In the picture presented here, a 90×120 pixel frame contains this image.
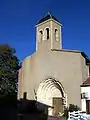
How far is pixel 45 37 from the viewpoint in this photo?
2991cm

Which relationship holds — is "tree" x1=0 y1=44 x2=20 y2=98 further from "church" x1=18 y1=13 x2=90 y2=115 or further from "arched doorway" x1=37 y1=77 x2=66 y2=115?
"arched doorway" x1=37 y1=77 x2=66 y2=115

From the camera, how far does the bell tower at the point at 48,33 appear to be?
2908cm

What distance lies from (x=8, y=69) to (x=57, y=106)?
12.8 metres

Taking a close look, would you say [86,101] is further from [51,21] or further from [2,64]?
[2,64]

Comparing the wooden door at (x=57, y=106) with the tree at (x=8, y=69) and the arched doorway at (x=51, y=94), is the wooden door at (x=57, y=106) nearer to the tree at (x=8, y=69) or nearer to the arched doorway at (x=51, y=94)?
the arched doorway at (x=51, y=94)

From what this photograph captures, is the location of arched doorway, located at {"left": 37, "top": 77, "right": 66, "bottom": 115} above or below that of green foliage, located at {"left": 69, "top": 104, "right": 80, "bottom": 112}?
above

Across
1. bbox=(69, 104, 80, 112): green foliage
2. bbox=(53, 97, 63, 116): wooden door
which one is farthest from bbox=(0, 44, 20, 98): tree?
bbox=(69, 104, 80, 112): green foliage

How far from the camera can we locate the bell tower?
29.1m

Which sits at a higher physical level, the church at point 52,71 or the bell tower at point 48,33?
the bell tower at point 48,33

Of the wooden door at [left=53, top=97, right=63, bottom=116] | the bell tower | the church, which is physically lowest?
the wooden door at [left=53, top=97, right=63, bottom=116]

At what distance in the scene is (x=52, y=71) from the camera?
2752cm

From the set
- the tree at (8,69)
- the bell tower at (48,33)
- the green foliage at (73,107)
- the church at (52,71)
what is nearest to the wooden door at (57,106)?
the church at (52,71)

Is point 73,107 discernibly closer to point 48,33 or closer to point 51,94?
point 51,94

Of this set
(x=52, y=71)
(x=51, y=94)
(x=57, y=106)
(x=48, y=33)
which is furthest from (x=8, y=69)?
(x=57, y=106)
